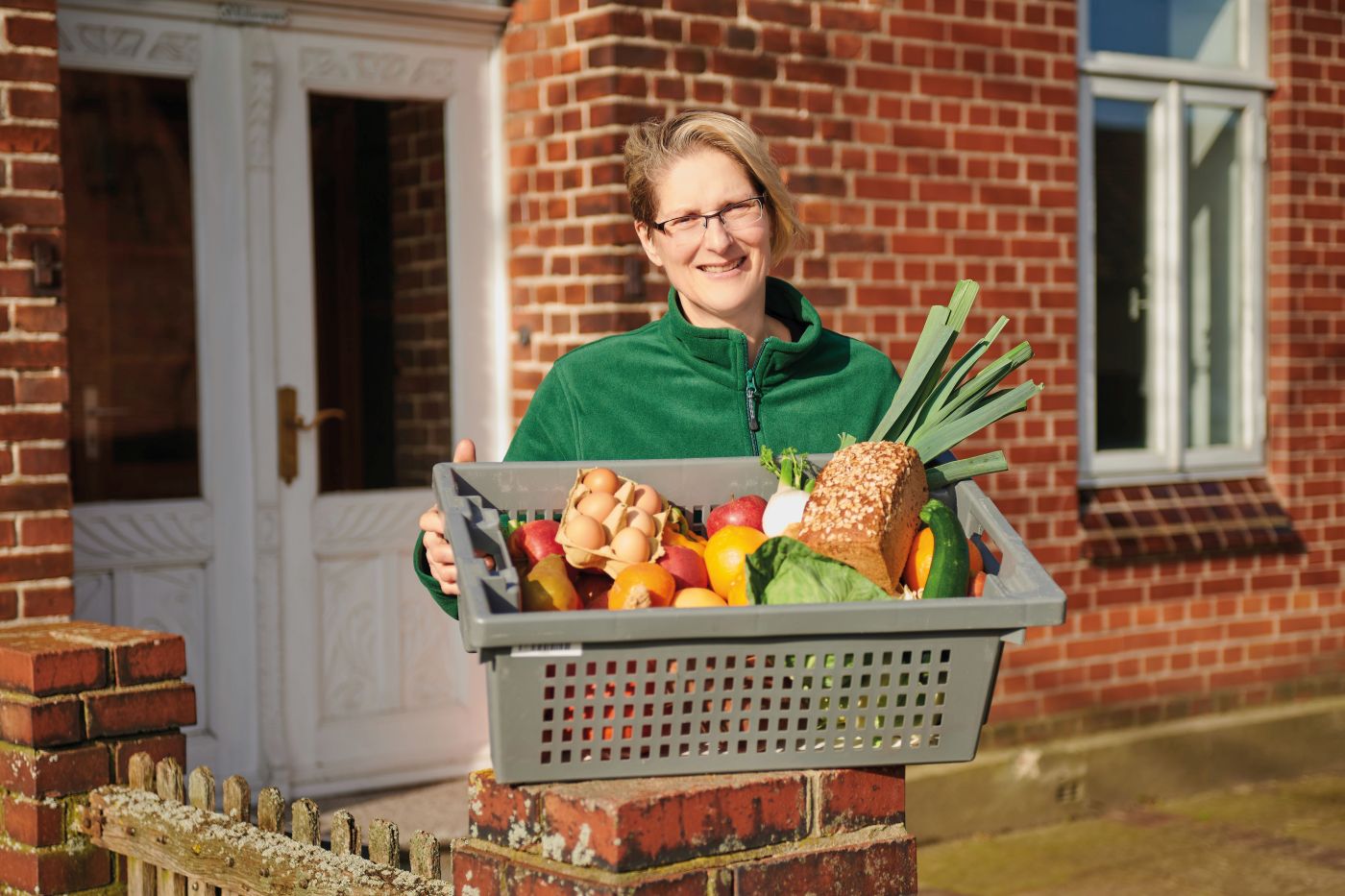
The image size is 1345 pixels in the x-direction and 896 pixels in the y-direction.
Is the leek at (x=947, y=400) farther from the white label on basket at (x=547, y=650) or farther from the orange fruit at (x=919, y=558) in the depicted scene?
the white label on basket at (x=547, y=650)

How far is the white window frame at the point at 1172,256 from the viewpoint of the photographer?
6.91m

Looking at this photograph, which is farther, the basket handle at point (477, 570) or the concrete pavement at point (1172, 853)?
the concrete pavement at point (1172, 853)

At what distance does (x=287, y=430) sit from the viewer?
222 inches

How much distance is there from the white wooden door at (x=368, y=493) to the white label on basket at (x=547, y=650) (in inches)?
156

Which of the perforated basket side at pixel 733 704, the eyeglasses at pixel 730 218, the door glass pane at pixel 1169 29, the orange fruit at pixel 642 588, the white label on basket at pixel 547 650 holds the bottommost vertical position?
the perforated basket side at pixel 733 704

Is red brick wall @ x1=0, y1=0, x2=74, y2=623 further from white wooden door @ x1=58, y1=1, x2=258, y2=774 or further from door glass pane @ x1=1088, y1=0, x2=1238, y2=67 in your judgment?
door glass pane @ x1=1088, y1=0, x2=1238, y2=67

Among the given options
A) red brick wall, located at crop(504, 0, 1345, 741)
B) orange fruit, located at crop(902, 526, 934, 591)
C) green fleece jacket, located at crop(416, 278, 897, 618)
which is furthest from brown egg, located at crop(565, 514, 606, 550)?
red brick wall, located at crop(504, 0, 1345, 741)

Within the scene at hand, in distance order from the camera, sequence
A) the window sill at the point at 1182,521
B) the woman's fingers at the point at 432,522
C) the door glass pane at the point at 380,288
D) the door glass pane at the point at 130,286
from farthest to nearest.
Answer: the window sill at the point at 1182,521, the door glass pane at the point at 380,288, the door glass pane at the point at 130,286, the woman's fingers at the point at 432,522

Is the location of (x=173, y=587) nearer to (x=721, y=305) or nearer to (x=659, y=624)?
(x=721, y=305)

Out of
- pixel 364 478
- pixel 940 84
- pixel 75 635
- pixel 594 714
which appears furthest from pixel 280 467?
pixel 594 714

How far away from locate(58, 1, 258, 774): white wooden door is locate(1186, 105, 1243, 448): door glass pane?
4341mm

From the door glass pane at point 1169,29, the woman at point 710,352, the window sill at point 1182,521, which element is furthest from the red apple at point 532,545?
the door glass pane at point 1169,29

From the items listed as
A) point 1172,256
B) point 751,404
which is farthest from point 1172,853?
point 751,404

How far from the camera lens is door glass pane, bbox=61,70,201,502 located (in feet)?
17.3
